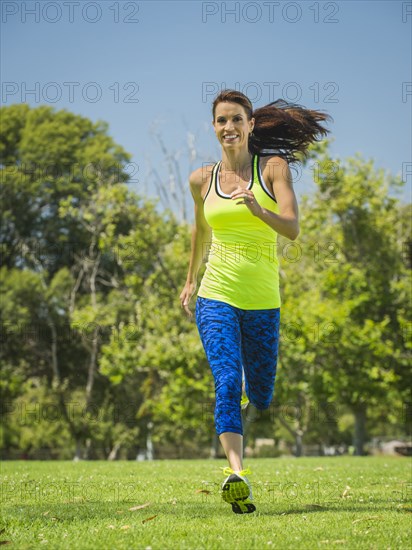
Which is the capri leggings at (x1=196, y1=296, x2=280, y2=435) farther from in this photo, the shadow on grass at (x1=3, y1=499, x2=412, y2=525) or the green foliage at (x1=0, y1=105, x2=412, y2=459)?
the green foliage at (x1=0, y1=105, x2=412, y2=459)

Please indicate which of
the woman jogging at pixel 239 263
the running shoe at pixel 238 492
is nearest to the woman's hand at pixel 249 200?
the woman jogging at pixel 239 263

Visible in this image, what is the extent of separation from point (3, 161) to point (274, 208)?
3131 cm

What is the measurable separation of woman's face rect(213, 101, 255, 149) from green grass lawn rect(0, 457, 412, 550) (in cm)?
255

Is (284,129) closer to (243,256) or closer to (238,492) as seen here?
(243,256)

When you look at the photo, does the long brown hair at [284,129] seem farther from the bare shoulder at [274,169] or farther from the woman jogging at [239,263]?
the bare shoulder at [274,169]

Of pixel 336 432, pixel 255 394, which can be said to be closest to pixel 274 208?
pixel 255 394

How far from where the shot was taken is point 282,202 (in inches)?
187

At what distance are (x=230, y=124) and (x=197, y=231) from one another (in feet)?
2.97

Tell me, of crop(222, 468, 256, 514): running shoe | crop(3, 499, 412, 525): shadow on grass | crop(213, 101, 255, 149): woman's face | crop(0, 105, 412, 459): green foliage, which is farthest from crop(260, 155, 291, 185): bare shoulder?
crop(0, 105, 412, 459): green foliage

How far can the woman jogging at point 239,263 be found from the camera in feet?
15.1

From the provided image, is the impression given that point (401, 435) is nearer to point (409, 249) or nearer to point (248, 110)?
point (409, 249)

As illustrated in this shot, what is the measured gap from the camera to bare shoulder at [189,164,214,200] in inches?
207

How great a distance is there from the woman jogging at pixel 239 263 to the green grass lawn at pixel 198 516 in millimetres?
483

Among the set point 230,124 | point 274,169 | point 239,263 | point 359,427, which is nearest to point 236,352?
point 239,263
